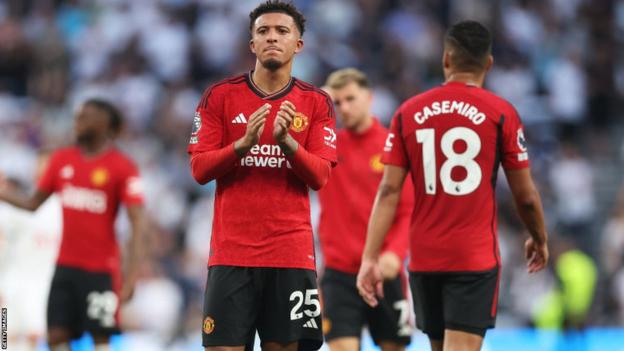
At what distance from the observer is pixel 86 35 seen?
2106 centimetres

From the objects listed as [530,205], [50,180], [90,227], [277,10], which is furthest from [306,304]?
[50,180]

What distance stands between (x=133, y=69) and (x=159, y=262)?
4323mm

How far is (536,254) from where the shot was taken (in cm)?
746

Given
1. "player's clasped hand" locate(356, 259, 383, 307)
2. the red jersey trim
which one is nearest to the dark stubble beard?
the red jersey trim

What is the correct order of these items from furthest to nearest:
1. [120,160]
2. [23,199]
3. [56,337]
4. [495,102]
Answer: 1. [120,160]
2. [56,337]
3. [23,199]
4. [495,102]

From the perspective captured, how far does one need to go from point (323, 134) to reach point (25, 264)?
247 inches

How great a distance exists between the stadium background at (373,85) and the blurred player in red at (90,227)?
7166 millimetres

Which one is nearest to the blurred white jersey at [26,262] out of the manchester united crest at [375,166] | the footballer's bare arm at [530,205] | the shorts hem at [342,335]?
the shorts hem at [342,335]

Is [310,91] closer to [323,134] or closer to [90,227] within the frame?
[323,134]

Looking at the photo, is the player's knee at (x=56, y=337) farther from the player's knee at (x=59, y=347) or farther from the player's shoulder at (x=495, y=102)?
the player's shoulder at (x=495, y=102)

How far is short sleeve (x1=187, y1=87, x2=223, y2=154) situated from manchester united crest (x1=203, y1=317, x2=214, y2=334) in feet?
2.93

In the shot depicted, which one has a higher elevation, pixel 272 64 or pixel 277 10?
pixel 277 10

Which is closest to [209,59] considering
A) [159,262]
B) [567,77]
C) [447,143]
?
[159,262]

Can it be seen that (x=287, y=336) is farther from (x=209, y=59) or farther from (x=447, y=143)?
(x=209, y=59)
